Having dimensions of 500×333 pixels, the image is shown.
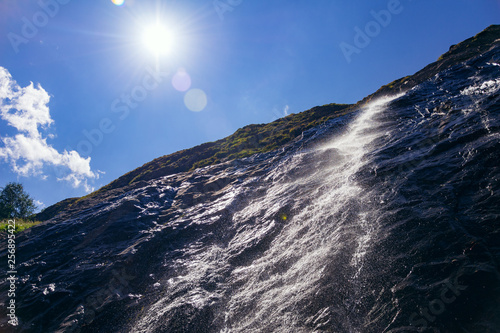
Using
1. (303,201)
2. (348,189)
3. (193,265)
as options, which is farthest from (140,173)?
(348,189)

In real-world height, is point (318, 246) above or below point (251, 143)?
below

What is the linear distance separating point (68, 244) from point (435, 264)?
75.9 feet

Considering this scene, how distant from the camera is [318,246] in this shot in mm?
10414

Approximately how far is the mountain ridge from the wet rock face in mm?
10888

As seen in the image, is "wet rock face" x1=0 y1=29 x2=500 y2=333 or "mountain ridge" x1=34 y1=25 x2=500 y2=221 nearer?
"wet rock face" x1=0 y1=29 x2=500 y2=333

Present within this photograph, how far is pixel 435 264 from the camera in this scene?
6.91 m

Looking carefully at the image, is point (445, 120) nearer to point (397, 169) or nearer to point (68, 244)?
point (397, 169)

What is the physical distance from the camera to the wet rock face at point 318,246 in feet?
22.4

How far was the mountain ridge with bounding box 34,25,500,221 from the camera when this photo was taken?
33.2 meters

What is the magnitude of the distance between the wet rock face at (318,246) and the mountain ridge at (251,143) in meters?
10.9

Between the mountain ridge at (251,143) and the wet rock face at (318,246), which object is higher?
the mountain ridge at (251,143)

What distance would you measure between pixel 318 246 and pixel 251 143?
33262mm

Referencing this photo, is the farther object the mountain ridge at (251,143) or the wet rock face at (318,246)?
the mountain ridge at (251,143)

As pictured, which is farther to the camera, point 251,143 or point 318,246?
point 251,143
